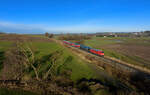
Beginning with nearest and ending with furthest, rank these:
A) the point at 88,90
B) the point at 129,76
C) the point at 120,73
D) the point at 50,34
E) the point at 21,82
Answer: the point at 88,90 < the point at 21,82 < the point at 129,76 < the point at 120,73 < the point at 50,34

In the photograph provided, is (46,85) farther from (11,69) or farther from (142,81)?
(142,81)

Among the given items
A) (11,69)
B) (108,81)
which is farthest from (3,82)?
(108,81)

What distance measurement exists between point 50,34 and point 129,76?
10294cm

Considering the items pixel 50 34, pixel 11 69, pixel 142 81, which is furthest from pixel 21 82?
pixel 50 34

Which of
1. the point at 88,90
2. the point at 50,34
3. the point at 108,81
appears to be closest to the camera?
the point at 88,90

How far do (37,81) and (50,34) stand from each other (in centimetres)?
10117

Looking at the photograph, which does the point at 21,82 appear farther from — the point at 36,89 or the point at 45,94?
the point at 45,94

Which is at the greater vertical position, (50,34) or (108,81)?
(50,34)

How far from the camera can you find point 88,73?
1733cm

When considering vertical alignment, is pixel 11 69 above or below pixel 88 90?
above

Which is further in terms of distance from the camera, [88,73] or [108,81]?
[88,73]

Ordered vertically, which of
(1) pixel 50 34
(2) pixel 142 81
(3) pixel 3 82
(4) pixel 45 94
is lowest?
(2) pixel 142 81

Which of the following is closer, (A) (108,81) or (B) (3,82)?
(B) (3,82)

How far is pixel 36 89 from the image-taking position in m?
10.9
